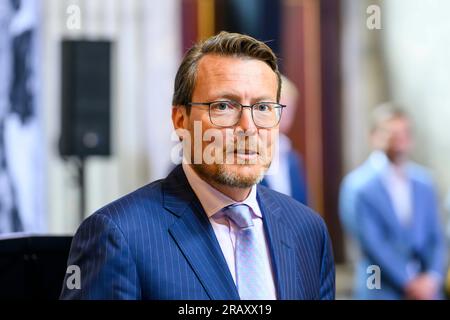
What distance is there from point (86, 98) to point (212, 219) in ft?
8.69

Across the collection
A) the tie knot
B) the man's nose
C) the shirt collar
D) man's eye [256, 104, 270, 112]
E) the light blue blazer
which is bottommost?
the light blue blazer

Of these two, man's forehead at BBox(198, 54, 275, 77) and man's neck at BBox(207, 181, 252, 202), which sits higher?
man's forehead at BBox(198, 54, 275, 77)

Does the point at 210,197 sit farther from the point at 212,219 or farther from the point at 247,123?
the point at 247,123

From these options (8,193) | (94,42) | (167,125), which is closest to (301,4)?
(167,125)

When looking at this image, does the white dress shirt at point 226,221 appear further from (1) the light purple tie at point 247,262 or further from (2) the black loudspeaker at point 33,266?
(2) the black loudspeaker at point 33,266

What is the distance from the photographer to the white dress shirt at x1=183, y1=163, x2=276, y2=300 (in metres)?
1.43

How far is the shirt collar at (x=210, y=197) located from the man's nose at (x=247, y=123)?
13 cm

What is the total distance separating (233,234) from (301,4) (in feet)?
12.8

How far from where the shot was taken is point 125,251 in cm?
135

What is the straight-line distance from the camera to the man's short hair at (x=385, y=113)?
4.51 m

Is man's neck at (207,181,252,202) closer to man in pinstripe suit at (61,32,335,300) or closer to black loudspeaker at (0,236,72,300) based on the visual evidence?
man in pinstripe suit at (61,32,335,300)

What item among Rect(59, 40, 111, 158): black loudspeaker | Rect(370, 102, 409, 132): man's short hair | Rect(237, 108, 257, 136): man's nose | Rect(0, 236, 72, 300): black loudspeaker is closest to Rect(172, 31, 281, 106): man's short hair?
Rect(237, 108, 257, 136): man's nose

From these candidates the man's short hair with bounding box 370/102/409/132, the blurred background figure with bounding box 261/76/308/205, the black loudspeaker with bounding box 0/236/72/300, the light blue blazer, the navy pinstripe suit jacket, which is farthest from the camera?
the man's short hair with bounding box 370/102/409/132

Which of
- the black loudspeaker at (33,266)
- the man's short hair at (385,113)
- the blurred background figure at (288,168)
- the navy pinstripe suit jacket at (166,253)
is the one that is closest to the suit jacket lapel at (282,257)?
the navy pinstripe suit jacket at (166,253)
